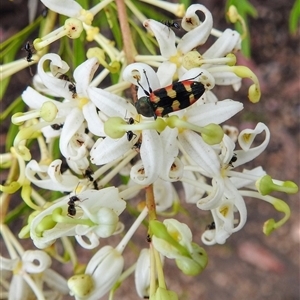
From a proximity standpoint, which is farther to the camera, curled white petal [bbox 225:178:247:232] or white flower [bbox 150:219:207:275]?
curled white petal [bbox 225:178:247:232]

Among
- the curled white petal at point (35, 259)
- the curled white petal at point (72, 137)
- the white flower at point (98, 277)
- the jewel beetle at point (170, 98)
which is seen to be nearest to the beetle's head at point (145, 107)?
the jewel beetle at point (170, 98)

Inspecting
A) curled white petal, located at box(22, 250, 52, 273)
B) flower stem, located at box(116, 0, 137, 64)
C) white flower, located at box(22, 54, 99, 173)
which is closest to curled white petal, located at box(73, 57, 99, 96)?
white flower, located at box(22, 54, 99, 173)

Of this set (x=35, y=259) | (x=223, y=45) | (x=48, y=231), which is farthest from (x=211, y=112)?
(x=35, y=259)

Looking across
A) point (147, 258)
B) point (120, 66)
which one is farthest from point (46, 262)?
point (120, 66)

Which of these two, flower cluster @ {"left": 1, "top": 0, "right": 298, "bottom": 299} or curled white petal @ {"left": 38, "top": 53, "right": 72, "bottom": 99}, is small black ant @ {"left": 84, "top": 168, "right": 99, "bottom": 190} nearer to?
flower cluster @ {"left": 1, "top": 0, "right": 298, "bottom": 299}

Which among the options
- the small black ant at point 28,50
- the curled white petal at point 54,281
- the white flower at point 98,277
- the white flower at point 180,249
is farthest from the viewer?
the curled white petal at point 54,281

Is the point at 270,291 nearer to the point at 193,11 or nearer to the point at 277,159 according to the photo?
the point at 277,159

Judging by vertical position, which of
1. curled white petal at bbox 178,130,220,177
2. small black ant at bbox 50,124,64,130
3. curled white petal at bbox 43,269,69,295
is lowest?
curled white petal at bbox 43,269,69,295

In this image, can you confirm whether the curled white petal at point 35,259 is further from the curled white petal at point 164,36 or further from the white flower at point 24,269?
the curled white petal at point 164,36
